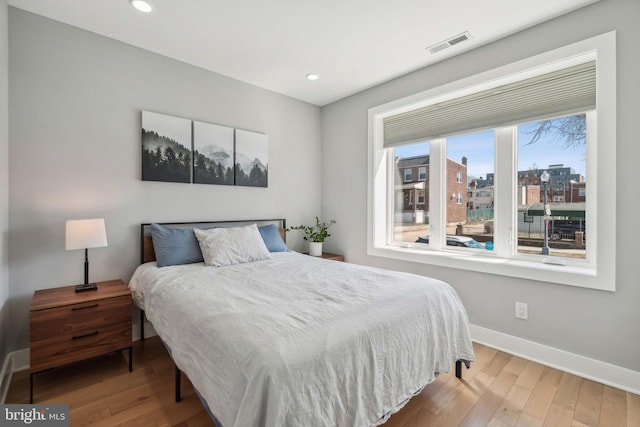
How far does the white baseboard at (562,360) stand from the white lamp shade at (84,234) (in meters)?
3.26

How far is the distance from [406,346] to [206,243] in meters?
1.91

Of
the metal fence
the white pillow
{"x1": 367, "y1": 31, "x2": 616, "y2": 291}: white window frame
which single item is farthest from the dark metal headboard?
the metal fence

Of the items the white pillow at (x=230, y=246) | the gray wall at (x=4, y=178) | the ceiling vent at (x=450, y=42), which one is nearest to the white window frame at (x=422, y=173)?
the ceiling vent at (x=450, y=42)

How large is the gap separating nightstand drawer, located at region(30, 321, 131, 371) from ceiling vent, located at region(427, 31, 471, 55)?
3435 millimetres

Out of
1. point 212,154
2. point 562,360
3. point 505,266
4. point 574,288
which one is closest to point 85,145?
point 212,154

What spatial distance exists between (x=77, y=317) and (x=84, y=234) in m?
0.58

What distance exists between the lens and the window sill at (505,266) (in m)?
2.15

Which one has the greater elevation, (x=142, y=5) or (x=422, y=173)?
(x=142, y=5)

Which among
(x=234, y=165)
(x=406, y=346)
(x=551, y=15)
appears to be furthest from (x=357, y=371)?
(x=551, y=15)

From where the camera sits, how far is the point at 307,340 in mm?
1232

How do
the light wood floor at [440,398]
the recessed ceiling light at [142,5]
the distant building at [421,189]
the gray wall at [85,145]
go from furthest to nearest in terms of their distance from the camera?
1. the distant building at [421,189]
2. the gray wall at [85,145]
3. the recessed ceiling light at [142,5]
4. the light wood floor at [440,398]

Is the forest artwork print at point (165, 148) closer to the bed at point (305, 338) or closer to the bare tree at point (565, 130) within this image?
the bed at point (305, 338)

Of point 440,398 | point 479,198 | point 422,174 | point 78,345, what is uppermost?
point 422,174

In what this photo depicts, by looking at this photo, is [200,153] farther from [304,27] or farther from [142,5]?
[304,27]
